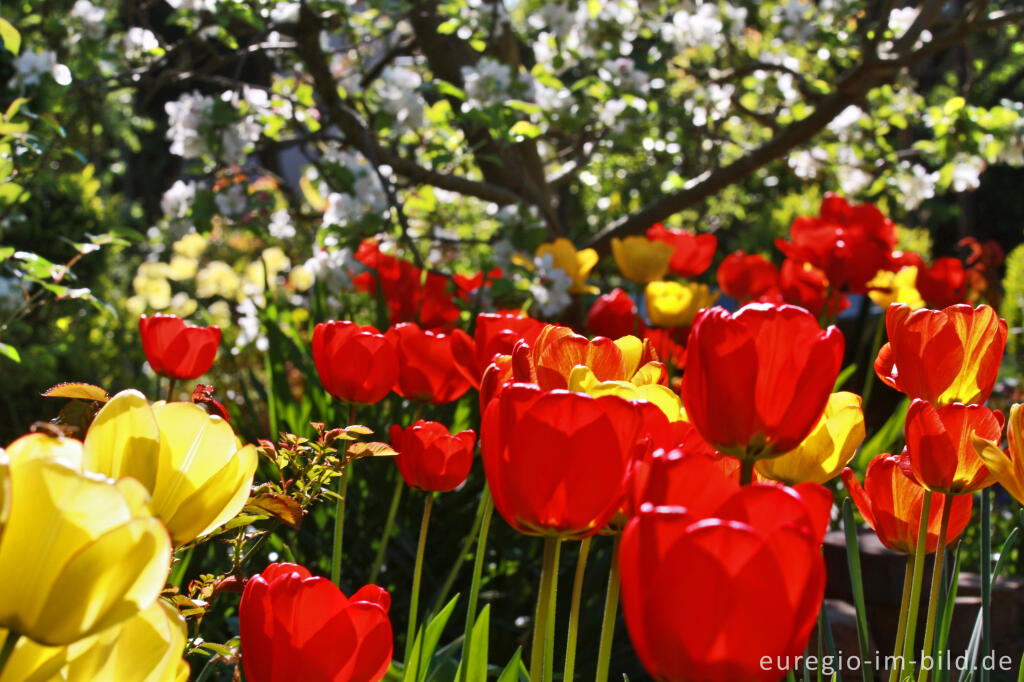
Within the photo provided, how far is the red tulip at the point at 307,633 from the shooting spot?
2.18 ft

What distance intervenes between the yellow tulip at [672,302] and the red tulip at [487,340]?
1174 millimetres

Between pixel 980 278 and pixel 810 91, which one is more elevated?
pixel 810 91

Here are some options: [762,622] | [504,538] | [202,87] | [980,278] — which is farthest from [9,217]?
[202,87]

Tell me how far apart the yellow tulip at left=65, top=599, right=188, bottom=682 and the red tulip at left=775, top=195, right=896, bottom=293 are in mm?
2034

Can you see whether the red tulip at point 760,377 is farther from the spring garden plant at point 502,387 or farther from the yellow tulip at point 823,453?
the yellow tulip at point 823,453

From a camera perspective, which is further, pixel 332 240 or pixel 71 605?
pixel 332 240

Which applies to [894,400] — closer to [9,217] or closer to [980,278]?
[980,278]

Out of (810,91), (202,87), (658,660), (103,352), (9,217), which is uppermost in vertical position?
(202,87)

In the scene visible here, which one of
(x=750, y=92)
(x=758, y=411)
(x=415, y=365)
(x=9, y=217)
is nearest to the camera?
(x=758, y=411)

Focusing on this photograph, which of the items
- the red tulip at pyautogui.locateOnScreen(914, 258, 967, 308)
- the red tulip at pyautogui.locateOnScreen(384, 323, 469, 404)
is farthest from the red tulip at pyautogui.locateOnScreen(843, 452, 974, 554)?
the red tulip at pyautogui.locateOnScreen(914, 258, 967, 308)

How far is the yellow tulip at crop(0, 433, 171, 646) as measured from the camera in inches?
15.6

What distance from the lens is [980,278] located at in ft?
13.4

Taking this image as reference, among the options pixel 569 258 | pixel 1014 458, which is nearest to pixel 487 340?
pixel 1014 458

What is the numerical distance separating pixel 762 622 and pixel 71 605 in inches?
11.8
